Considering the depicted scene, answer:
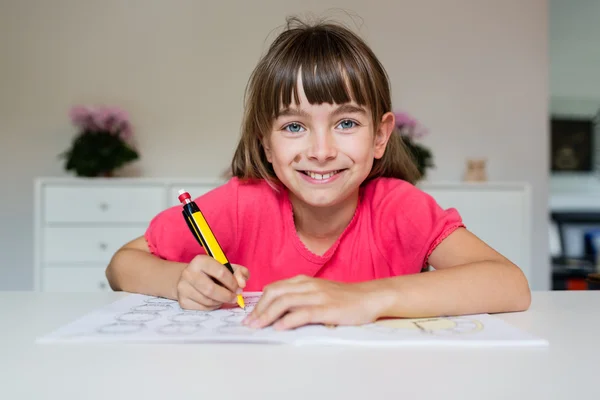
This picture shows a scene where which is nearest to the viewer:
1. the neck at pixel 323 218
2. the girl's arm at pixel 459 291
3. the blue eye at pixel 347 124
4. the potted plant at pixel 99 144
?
the girl's arm at pixel 459 291

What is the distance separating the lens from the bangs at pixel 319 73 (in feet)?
2.71

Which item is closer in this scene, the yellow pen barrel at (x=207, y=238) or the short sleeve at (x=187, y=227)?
the yellow pen barrel at (x=207, y=238)

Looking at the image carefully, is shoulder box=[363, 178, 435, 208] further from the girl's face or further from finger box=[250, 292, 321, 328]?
finger box=[250, 292, 321, 328]

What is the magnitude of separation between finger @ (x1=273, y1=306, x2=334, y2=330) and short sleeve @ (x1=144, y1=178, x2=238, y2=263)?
458 mm

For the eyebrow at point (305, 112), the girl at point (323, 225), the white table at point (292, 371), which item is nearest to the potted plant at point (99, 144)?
the girl at point (323, 225)

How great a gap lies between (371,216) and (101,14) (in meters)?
2.36

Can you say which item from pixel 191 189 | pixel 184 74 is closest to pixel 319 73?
pixel 191 189

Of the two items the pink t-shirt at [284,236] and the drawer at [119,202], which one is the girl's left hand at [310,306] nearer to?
the pink t-shirt at [284,236]

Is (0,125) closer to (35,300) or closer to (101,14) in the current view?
(101,14)

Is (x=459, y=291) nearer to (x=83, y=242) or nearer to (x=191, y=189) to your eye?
(x=191, y=189)

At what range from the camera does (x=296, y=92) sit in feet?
2.73

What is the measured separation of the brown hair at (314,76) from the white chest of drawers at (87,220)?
1448 mm

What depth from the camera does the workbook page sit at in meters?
0.47

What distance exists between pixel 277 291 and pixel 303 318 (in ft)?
0.14
